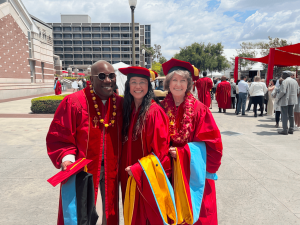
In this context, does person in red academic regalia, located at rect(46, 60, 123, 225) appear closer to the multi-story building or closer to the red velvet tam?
the red velvet tam

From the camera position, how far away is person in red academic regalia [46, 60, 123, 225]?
6.79ft

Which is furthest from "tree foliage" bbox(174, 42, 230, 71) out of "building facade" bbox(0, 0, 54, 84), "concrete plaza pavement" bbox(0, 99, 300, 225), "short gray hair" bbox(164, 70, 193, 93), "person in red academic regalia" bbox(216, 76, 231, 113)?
"short gray hair" bbox(164, 70, 193, 93)

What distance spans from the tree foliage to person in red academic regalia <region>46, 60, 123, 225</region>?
46955 mm

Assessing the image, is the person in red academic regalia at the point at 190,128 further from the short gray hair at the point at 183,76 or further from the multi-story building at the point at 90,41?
the multi-story building at the point at 90,41

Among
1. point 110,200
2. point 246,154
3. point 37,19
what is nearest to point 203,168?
point 110,200

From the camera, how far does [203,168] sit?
2092mm

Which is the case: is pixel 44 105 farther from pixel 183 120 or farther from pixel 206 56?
pixel 206 56

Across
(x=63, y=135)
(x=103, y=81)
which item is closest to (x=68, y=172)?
(x=63, y=135)

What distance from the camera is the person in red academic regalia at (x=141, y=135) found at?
6.43 ft

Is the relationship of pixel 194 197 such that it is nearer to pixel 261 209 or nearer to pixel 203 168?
pixel 203 168

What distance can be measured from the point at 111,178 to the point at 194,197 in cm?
78

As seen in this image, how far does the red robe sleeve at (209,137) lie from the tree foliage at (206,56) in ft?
154

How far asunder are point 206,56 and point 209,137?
4821 cm

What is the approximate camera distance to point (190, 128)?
2.15 meters
